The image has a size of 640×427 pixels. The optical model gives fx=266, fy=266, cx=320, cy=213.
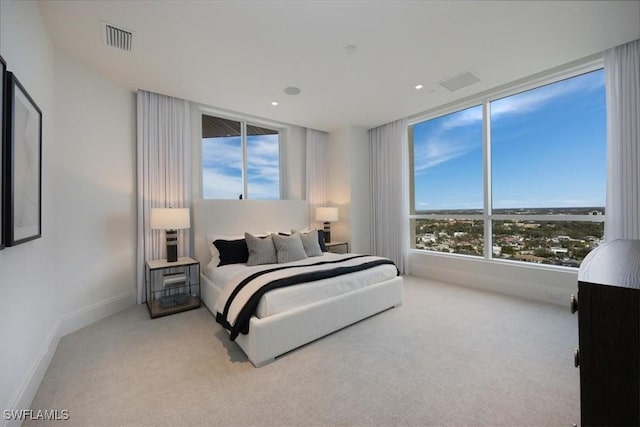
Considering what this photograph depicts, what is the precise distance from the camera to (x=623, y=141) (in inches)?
109

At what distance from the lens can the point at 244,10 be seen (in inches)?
84.4

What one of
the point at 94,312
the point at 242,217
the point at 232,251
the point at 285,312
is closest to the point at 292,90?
the point at 242,217

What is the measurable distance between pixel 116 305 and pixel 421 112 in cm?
522

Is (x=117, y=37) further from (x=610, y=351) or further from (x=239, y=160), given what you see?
(x=610, y=351)

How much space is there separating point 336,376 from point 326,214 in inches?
123

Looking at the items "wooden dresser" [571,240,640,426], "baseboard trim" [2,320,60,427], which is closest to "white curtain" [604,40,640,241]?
"wooden dresser" [571,240,640,426]

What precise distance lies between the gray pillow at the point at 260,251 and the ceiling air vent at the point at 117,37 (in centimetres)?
227

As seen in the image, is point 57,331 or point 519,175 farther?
point 519,175

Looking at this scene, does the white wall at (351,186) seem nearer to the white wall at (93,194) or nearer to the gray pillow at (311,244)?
the gray pillow at (311,244)

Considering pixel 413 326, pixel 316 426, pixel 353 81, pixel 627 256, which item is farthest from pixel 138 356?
pixel 353 81

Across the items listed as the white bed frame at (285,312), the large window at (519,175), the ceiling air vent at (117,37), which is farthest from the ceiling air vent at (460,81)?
the ceiling air vent at (117,37)

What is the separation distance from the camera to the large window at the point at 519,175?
125 inches

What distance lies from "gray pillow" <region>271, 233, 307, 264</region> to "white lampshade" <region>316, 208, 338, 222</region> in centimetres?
139

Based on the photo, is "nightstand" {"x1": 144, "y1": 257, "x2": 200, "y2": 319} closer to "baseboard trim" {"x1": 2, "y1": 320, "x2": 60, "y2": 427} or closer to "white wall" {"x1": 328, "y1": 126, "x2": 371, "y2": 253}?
"baseboard trim" {"x1": 2, "y1": 320, "x2": 60, "y2": 427}
